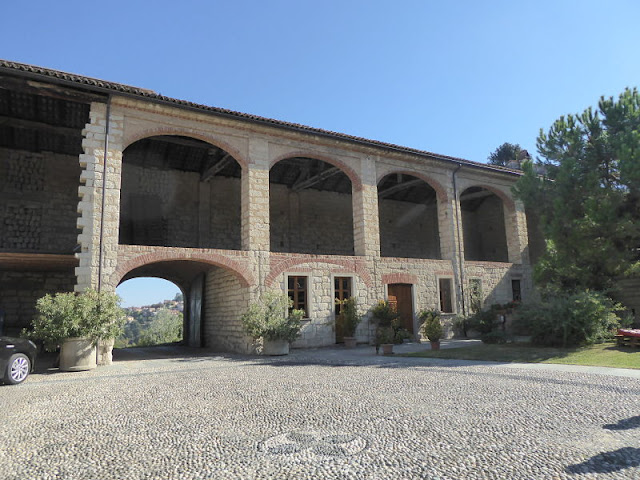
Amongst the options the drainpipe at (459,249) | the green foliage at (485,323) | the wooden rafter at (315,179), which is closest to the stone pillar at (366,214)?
the wooden rafter at (315,179)

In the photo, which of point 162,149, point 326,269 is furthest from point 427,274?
point 162,149

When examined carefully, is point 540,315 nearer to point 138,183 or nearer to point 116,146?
point 116,146

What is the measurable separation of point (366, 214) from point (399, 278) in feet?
8.40

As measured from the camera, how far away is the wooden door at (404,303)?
51.1 feet

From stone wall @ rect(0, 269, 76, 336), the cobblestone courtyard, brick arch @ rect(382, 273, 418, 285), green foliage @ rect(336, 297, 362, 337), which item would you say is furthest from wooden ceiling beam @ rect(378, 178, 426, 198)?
stone wall @ rect(0, 269, 76, 336)

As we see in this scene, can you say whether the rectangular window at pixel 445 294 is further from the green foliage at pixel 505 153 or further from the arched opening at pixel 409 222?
the green foliage at pixel 505 153

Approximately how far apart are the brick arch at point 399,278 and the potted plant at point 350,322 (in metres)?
1.72

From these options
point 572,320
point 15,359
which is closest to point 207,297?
point 15,359

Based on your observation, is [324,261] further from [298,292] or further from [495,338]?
[495,338]

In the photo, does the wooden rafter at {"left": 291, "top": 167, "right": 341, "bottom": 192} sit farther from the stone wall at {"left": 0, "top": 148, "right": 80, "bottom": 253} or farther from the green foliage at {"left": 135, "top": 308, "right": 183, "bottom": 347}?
the green foliage at {"left": 135, "top": 308, "right": 183, "bottom": 347}

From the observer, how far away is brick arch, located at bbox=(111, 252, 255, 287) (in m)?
11.0

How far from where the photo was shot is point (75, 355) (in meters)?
9.55

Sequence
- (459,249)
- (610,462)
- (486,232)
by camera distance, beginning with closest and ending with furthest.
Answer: (610,462), (459,249), (486,232)

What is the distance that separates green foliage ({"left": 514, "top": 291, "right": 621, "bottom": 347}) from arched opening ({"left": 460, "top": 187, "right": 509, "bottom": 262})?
10860 millimetres
